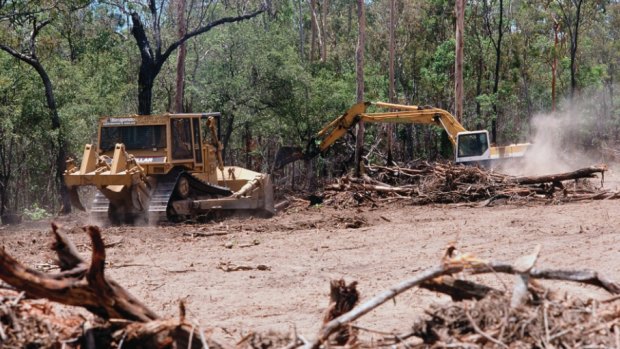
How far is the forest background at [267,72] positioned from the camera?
26.4m

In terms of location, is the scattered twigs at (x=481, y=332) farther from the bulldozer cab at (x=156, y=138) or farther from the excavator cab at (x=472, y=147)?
the excavator cab at (x=472, y=147)

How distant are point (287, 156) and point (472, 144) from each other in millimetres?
→ 6326

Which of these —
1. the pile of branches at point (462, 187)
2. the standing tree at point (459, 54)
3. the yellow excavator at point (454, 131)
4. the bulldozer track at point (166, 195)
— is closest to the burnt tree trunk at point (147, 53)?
the yellow excavator at point (454, 131)

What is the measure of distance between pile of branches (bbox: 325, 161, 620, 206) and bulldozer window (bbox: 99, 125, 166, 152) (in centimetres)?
578

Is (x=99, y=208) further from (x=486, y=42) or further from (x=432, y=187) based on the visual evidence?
(x=486, y=42)

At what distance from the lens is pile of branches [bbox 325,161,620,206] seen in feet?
70.1

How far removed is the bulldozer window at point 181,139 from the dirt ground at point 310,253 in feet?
6.10

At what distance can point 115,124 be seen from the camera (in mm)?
19703

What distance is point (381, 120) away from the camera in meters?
26.1

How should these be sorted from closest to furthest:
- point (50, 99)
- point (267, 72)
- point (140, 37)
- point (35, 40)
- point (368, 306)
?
point (368, 306)
point (50, 99)
point (140, 37)
point (35, 40)
point (267, 72)

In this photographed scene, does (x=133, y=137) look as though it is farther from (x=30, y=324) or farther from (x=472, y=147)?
(x=30, y=324)

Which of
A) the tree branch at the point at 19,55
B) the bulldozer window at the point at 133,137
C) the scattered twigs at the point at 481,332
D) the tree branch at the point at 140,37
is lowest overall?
the scattered twigs at the point at 481,332

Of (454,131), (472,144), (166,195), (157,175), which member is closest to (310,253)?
(166,195)

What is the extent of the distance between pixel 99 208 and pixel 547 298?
1534 centimetres
